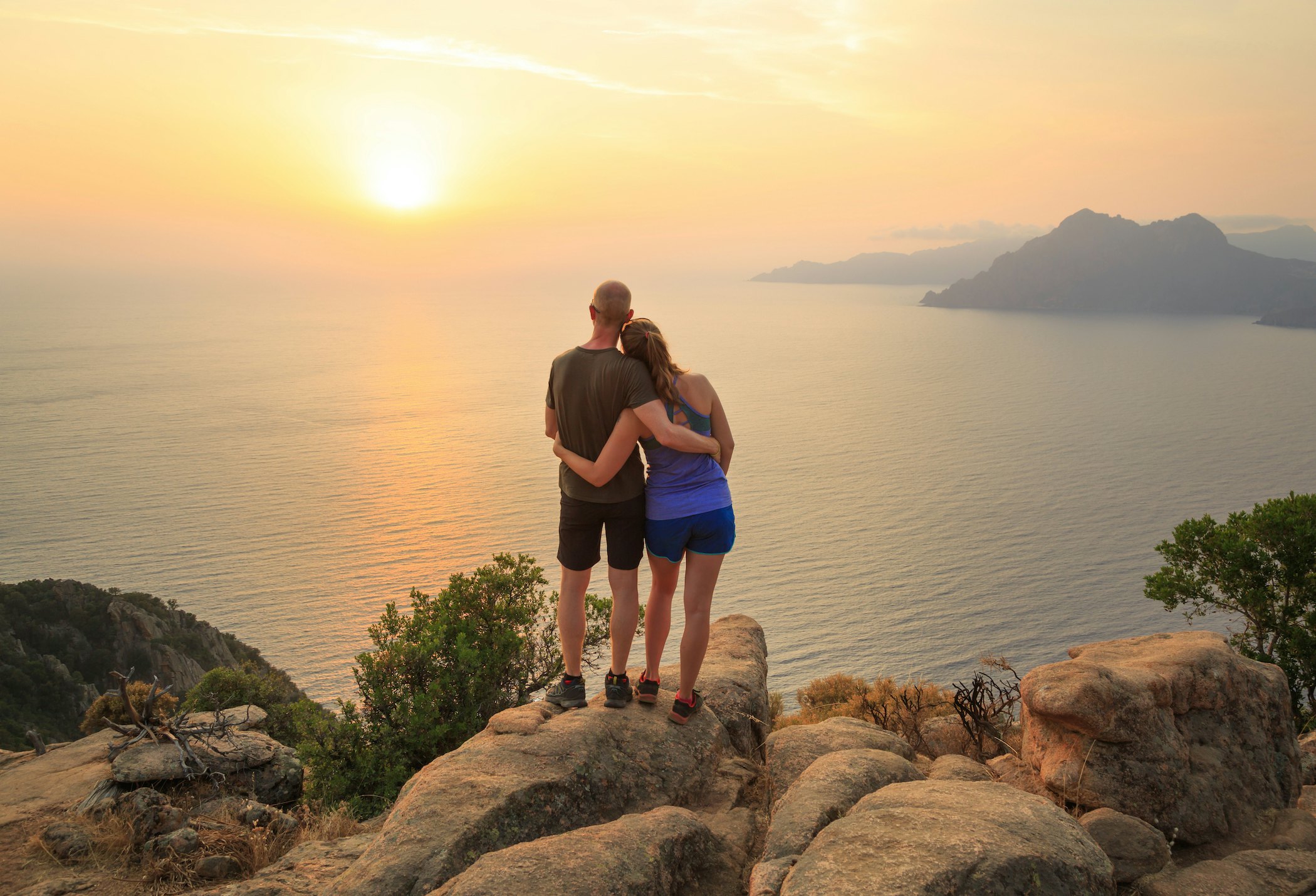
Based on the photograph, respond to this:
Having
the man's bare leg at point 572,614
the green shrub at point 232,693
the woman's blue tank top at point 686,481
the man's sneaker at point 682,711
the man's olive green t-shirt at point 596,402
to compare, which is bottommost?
the green shrub at point 232,693

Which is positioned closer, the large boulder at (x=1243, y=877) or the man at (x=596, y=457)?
the large boulder at (x=1243, y=877)

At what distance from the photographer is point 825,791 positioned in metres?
5.52

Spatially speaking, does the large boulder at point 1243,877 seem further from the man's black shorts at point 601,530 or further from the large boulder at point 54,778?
the large boulder at point 54,778

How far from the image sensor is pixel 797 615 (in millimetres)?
56906

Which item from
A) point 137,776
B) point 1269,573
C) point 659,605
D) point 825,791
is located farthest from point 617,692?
point 1269,573

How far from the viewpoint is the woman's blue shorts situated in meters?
5.94

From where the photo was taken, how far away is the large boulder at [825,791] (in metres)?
4.96

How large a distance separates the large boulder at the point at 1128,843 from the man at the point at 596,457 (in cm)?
388

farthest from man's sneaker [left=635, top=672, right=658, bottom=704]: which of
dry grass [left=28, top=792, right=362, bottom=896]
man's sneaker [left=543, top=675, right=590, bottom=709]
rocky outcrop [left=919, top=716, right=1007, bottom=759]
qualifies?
rocky outcrop [left=919, top=716, right=1007, bottom=759]

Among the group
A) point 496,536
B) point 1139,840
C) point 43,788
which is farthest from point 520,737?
point 496,536

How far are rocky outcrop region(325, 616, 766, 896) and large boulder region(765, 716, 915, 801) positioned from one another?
14.8 inches

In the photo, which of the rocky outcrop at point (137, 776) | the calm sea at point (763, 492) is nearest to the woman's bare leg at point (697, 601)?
the rocky outcrop at point (137, 776)

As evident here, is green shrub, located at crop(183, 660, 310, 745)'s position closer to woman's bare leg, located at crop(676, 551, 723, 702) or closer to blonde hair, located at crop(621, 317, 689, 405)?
woman's bare leg, located at crop(676, 551, 723, 702)

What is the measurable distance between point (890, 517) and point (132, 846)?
73985mm
